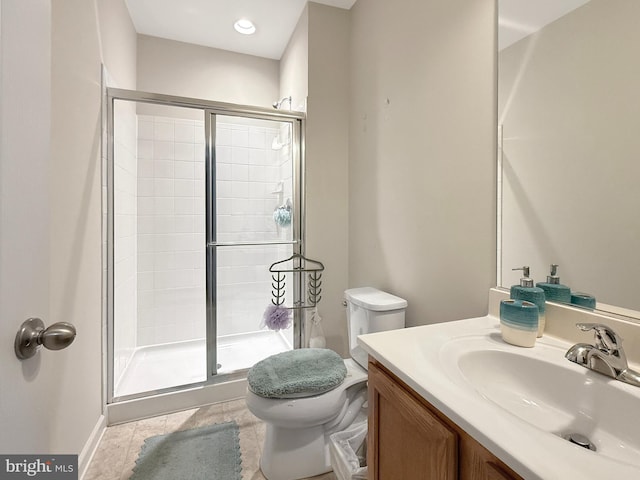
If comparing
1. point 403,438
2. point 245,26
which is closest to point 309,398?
point 403,438

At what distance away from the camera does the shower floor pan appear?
202 centimetres

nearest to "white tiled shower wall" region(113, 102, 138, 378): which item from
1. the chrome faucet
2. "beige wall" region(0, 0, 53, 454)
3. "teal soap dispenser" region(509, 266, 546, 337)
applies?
"beige wall" region(0, 0, 53, 454)

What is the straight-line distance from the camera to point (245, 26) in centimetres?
231

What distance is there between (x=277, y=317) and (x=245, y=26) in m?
2.25

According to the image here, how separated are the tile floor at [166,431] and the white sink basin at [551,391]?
1.00 metres

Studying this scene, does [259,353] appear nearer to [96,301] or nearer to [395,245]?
[96,301]

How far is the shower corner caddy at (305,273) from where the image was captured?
210 centimetres

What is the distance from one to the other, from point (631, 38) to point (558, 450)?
0.94 m

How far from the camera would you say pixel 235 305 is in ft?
7.29

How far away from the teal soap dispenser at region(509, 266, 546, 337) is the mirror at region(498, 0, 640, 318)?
66mm

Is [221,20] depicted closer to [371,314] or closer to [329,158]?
[329,158]

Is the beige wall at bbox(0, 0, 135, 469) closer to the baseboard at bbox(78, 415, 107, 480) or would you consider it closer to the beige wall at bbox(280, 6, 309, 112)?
the baseboard at bbox(78, 415, 107, 480)

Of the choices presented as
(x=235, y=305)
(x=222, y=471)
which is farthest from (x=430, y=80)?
(x=222, y=471)

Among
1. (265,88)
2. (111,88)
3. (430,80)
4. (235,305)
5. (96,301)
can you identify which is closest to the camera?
(430,80)
